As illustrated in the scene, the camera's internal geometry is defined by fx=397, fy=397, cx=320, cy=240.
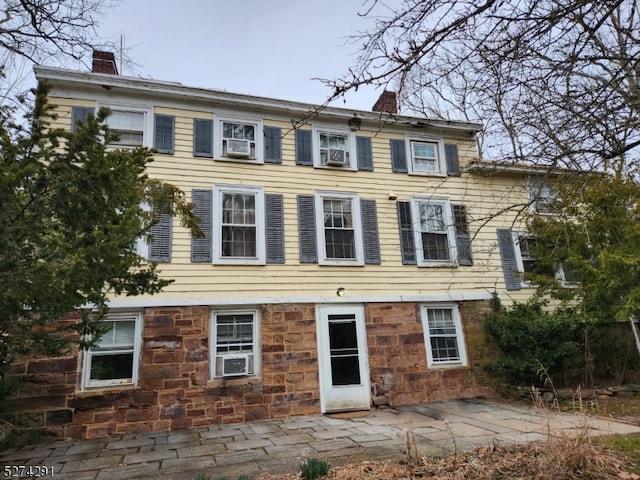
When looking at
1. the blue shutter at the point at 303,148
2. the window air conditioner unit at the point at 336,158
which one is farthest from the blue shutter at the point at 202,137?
the window air conditioner unit at the point at 336,158

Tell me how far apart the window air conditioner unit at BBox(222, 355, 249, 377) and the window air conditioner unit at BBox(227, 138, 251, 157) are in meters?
4.01

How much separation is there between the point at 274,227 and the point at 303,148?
1.98 meters

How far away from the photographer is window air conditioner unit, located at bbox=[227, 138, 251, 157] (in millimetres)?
8188

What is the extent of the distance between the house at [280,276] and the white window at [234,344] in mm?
26

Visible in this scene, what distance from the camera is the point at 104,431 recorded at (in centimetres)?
641

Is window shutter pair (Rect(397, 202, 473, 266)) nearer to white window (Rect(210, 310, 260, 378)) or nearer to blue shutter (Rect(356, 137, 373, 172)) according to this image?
blue shutter (Rect(356, 137, 373, 172))

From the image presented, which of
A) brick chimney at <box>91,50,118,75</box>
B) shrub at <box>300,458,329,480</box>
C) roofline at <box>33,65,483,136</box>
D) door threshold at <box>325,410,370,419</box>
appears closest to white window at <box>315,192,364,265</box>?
roofline at <box>33,65,483,136</box>

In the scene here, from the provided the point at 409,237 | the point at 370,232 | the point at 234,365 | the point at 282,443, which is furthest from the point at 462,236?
the point at 282,443

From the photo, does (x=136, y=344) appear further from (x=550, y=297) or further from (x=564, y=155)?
(x=550, y=297)

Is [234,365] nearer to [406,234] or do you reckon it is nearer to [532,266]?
[406,234]

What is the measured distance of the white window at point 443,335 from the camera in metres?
8.59

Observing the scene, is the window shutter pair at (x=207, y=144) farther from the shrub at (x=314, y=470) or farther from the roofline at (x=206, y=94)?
the shrub at (x=314, y=470)

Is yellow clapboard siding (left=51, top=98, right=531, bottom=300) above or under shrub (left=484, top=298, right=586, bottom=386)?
above

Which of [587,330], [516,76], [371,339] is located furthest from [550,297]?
[516,76]
